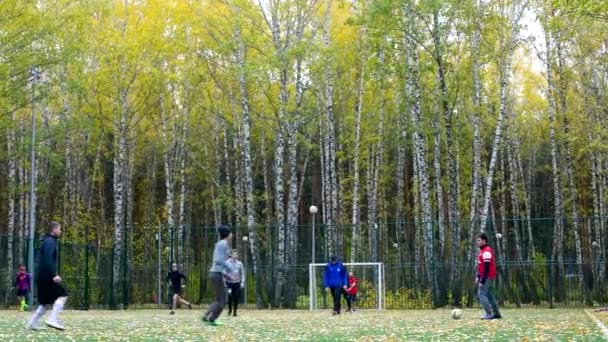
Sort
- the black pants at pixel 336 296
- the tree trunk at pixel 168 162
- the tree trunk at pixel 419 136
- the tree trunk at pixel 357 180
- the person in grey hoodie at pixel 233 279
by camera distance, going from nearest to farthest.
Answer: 1. the person in grey hoodie at pixel 233 279
2. the black pants at pixel 336 296
3. the tree trunk at pixel 419 136
4. the tree trunk at pixel 357 180
5. the tree trunk at pixel 168 162

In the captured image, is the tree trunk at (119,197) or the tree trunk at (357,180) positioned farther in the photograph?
→ the tree trunk at (357,180)

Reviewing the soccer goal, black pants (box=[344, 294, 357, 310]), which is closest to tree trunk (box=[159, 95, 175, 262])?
the soccer goal

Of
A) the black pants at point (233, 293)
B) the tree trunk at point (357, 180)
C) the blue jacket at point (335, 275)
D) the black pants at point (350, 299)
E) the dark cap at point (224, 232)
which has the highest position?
the tree trunk at point (357, 180)

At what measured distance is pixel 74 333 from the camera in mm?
13398

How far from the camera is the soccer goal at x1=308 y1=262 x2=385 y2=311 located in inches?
1169

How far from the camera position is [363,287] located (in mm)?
30688

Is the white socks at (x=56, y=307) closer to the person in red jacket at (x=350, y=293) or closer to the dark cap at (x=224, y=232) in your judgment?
the dark cap at (x=224, y=232)

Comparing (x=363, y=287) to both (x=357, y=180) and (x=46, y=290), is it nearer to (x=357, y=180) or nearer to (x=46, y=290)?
(x=357, y=180)

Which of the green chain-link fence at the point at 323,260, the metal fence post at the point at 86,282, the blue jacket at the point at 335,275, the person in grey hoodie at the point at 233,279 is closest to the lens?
the person in grey hoodie at the point at 233,279

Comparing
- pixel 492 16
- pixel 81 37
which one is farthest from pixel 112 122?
pixel 492 16

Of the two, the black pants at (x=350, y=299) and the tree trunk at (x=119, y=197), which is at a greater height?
the tree trunk at (x=119, y=197)

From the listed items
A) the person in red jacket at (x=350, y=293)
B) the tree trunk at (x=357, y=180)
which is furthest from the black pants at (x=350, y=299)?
the tree trunk at (x=357, y=180)

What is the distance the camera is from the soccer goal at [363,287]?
97.5 feet

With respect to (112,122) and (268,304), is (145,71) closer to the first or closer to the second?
(112,122)
